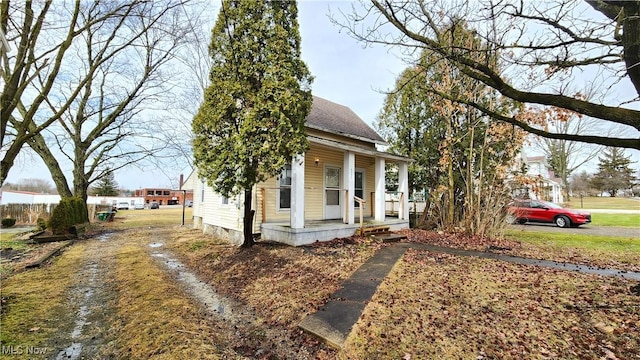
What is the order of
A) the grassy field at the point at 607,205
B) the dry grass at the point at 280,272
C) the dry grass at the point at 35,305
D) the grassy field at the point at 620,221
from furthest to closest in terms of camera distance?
the grassy field at the point at 607,205
the grassy field at the point at 620,221
the dry grass at the point at 280,272
the dry grass at the point at 35,305

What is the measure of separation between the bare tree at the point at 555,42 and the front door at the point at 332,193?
640 cm

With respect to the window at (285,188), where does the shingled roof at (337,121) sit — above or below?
above

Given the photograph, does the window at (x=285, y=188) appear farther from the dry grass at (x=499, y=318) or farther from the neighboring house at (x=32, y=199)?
the neighboring house at (x=32, y=199)

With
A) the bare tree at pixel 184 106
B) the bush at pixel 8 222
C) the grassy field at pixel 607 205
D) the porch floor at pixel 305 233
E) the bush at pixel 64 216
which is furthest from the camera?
the grassy field at pixel 607 205

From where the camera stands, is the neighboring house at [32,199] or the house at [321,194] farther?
the neighboring house at [32,199]

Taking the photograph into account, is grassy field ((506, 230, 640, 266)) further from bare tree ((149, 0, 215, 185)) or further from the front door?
bare tree ((149, 0, 215, 185))

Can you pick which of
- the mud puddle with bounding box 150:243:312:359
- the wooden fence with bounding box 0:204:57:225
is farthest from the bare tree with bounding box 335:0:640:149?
the wooden fence with bounding box 0:204:57:225

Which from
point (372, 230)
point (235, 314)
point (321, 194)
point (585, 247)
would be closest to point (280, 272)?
point (235, 314)

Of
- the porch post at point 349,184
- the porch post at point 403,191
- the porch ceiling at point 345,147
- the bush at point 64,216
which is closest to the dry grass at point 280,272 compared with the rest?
the porch post at point 349,184

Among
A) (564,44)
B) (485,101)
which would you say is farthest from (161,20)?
(485,101)

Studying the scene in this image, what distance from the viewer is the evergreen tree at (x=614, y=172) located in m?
38.0

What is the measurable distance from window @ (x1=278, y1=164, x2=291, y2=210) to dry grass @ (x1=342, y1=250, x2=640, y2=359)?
5.43 meters

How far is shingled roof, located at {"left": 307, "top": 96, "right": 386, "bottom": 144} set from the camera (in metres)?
11.1

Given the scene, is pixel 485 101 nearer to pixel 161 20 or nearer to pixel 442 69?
pixel 442 69
